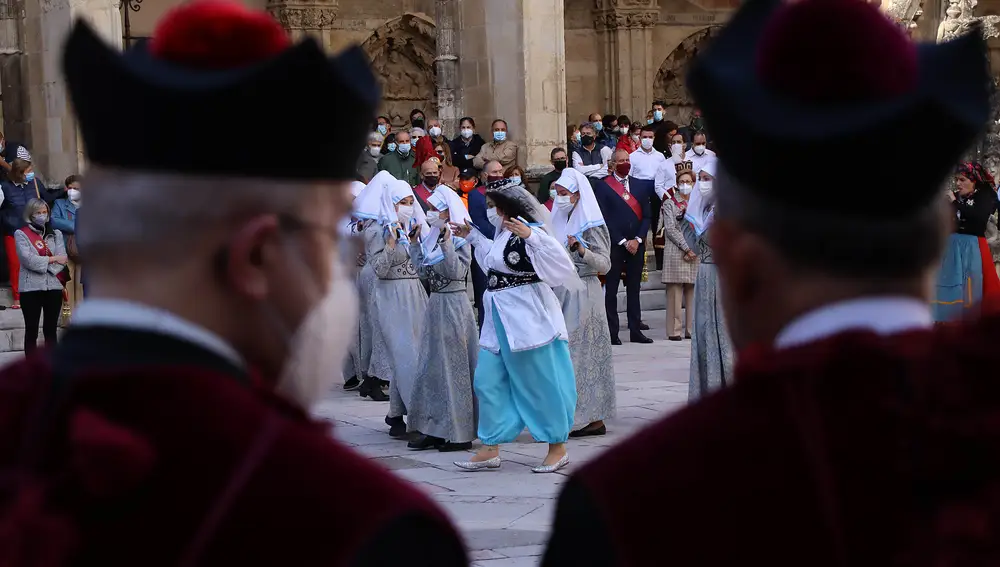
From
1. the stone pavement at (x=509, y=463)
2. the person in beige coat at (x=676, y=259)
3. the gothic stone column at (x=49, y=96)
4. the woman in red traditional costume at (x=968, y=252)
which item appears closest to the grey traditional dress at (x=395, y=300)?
the stone pavement at (x=509, y=463)

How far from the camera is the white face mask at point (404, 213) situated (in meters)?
10.5

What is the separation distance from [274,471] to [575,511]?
356 millimetres

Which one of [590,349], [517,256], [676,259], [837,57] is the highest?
[837,57]

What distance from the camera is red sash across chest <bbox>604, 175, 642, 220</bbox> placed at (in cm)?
1505

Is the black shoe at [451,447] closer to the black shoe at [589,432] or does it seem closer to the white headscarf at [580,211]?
the black shoe at [589,432]

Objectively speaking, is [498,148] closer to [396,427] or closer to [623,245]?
[623,245]

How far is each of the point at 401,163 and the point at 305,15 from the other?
7.15 m

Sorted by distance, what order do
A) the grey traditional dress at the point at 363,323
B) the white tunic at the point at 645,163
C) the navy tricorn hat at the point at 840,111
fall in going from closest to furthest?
→ the navy tricorn hat at the point at 840,111
the grey traditional dress at the point at 363,323
the white tunic at the point at 645,163

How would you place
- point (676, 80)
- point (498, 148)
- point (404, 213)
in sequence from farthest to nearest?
point (676, 80), point (498, 148), point (404, 213)

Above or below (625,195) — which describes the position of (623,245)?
below

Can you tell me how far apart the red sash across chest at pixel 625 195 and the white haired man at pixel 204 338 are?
517 inches

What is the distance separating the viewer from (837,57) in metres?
1.80

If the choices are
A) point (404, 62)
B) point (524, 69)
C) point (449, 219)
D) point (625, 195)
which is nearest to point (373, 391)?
point (449, 219)

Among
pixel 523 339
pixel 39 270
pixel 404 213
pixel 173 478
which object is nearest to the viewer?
pixel 173 478
